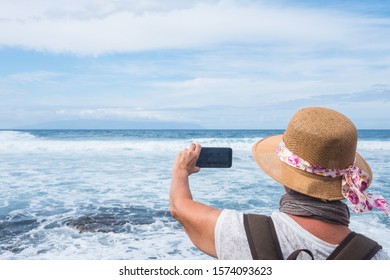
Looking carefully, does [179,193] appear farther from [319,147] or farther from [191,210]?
→ [319,147]

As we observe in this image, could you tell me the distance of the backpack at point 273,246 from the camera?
1.39 metres

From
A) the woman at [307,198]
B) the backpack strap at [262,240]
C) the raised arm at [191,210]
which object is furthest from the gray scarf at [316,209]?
the raised arm at [191,210]

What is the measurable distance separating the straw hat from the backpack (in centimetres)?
18

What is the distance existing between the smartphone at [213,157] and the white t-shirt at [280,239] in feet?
1.06

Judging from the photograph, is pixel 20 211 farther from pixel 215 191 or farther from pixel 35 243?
pixel 215 191

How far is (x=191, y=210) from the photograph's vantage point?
1.54 m

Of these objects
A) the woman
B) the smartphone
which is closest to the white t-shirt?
the woman

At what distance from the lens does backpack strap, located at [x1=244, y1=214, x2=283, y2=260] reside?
4.57ft

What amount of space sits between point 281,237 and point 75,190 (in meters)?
8.81

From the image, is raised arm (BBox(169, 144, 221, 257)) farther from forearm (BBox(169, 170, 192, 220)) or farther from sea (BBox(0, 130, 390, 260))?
sea (BBox(0, 130, 390, 260))

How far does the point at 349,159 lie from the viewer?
1.58 m

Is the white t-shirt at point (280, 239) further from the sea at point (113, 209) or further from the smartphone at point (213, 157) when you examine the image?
the sea at point (113, 209)

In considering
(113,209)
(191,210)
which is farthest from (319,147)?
(113,209)
